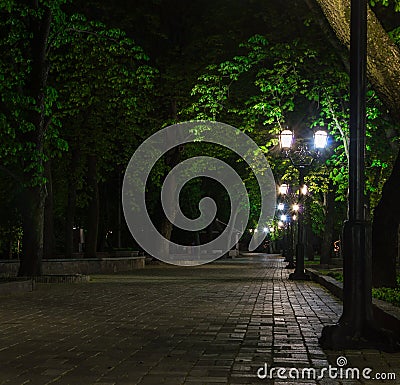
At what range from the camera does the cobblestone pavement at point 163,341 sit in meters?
7.05

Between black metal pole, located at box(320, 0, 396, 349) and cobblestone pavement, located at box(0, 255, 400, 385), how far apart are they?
0.98ft

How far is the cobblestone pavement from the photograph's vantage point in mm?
7055

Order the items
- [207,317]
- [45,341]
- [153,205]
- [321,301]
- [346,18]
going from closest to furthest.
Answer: [45,341], [346,18], [207,317], [321,301], [153,205]

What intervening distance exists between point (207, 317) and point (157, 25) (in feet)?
95.8

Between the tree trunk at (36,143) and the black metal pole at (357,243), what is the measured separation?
14.7 metres

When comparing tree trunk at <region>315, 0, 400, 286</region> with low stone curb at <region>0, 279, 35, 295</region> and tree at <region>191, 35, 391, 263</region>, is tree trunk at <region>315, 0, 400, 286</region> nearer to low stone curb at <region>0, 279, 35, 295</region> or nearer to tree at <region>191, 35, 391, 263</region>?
low stone curb at <region>0, 279, 35, 295</region>

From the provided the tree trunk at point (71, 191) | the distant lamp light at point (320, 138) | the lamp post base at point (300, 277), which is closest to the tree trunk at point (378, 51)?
the distant lamp light at point (320, 138)

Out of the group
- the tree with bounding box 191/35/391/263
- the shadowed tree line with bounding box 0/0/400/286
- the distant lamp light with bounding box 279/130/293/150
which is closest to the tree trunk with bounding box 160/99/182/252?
the shadowed tree line with bounding box 0/0/400/286

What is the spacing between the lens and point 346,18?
10641mm

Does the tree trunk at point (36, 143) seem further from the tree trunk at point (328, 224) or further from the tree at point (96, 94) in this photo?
the tree trunk at point (328, 224)

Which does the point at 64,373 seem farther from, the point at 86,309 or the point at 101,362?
the point at 86,309

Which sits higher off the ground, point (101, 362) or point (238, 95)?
point (238, 95)

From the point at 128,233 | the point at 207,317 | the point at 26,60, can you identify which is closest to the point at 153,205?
the point at 128,233

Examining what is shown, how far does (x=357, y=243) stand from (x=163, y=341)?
2502 millimetres
